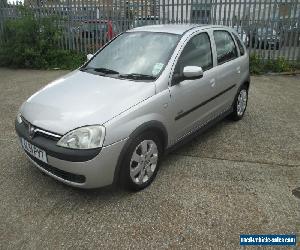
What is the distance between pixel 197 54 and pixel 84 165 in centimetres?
202

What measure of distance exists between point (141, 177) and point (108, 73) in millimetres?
1264

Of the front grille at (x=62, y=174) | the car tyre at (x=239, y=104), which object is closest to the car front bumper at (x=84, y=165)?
the front grille at (x=62, y=174)

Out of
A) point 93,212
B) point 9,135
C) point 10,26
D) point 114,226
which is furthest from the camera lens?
point 10,26

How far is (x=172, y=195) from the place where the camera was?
3191mm

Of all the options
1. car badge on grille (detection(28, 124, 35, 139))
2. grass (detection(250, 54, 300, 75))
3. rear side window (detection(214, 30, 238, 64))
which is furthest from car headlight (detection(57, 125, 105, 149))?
grass (detection(250, 54, 300, 75))

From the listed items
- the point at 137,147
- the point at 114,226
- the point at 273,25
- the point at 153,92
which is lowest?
the point at 114,226

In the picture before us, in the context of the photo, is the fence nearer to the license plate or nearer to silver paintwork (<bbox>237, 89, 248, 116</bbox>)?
silver paintwork (<bbox>237, 89, 248, 116</bbox>)

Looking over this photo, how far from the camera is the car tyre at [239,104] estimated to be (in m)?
4.95

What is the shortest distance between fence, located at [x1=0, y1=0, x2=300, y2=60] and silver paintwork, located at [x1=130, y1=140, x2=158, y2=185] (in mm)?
6627

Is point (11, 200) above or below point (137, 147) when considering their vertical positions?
below

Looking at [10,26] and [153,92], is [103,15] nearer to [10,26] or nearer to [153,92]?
[10,26]

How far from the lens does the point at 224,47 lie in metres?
4.47

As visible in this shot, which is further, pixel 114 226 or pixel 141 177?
pixel 141 177

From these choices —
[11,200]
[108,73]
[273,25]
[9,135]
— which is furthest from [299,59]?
[11,200]
